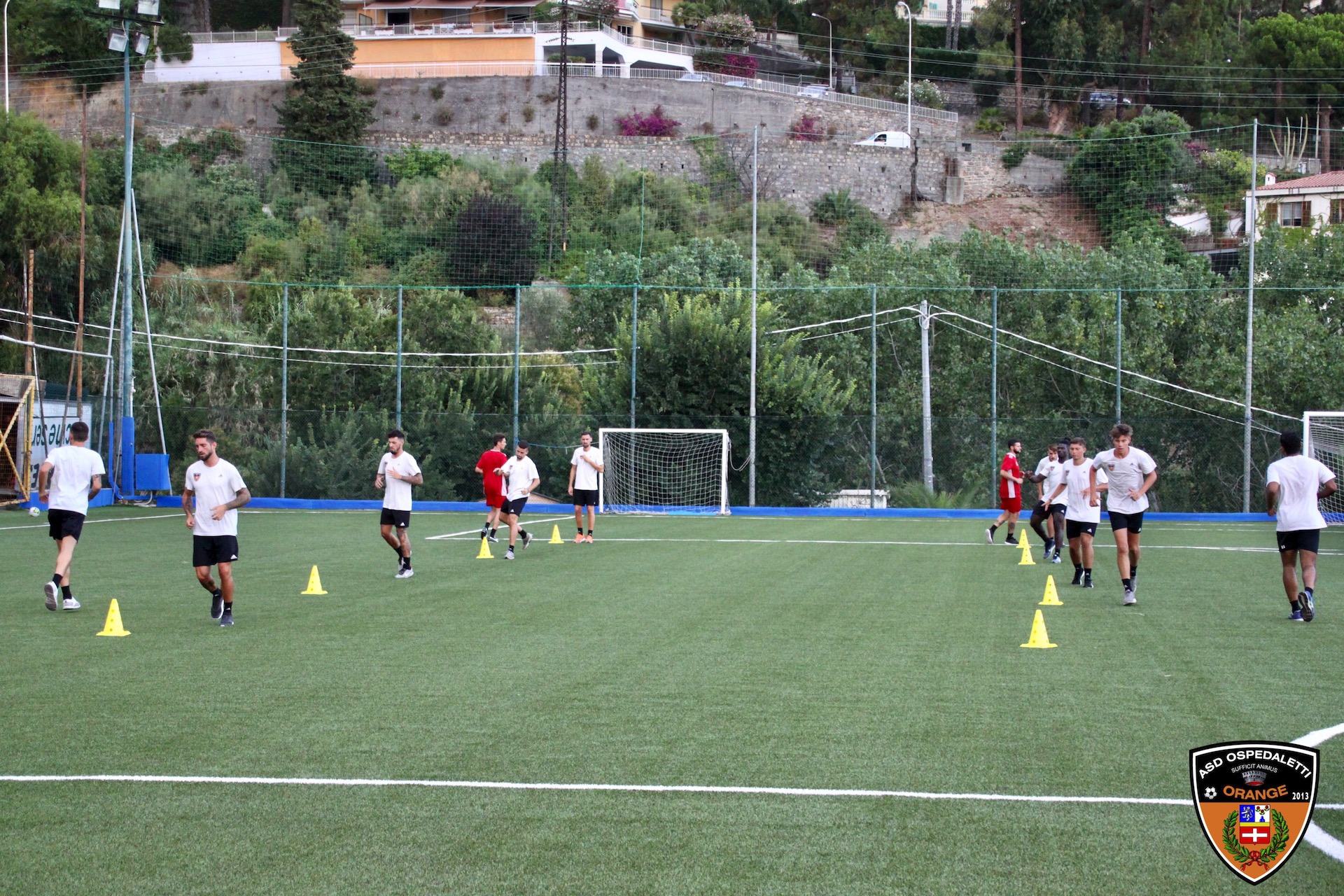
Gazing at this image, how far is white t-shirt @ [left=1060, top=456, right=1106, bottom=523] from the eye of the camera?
16.4m

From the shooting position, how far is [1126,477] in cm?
1489

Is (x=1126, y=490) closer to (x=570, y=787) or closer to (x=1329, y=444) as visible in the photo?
(x=570, y=787)

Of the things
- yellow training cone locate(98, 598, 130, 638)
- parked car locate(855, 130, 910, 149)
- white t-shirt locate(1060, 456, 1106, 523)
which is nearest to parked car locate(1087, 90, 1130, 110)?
parked car locate(855, 130, 910, 149)

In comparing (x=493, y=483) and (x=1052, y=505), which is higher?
(x=493, y=483)

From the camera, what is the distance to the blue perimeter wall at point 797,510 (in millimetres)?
32750

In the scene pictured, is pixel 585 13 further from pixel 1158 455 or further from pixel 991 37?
pixel 1158 455

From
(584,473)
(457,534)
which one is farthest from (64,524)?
(457,534)

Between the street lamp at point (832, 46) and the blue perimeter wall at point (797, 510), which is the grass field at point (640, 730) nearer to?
the blue perimeter wall at point (797, 510)

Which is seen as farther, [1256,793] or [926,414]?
[926,414]

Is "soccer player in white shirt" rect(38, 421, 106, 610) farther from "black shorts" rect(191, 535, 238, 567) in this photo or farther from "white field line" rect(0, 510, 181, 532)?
"white field line" rect(0, 510, 181, 532)

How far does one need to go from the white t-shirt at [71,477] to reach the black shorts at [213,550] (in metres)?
1.79

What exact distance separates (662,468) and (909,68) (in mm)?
53878

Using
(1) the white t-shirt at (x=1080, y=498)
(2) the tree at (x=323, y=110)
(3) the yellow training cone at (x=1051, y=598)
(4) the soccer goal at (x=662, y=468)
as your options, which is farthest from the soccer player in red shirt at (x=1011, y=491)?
(2) the tree at (x=323, y=110)

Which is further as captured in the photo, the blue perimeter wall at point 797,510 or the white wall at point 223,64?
the white wall at point 223,64
